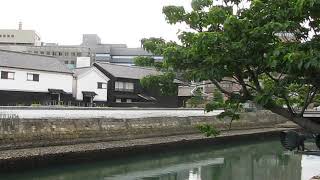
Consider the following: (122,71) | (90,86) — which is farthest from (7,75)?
(122,71)

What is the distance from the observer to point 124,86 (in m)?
39.6

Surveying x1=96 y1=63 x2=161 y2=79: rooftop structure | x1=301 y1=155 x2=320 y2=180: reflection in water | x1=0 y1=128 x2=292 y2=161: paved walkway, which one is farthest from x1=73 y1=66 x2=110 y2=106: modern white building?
x1=301 y1=155 x2=320 y2=180: reflection in water

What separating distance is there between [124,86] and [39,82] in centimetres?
912

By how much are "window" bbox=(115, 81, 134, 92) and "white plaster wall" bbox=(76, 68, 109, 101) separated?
1.37 m

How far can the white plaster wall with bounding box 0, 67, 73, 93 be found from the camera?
30908 millimetres

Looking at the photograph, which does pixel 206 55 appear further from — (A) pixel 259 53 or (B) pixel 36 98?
(B) pixel 36 98

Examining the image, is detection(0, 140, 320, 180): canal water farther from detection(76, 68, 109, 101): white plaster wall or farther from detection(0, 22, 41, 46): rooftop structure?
detection(0, 22, 41, 46): rooftop structure

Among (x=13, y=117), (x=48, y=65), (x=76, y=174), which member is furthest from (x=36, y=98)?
(x=76, y=174)

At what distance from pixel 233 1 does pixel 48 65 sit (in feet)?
88.9

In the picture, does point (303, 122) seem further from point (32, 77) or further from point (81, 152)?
point (32, 77)

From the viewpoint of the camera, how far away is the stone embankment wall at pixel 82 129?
19.0 metres

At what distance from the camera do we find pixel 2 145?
18047 millimetres

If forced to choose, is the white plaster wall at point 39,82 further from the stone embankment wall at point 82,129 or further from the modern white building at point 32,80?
the stone embankment wall at point 82,129

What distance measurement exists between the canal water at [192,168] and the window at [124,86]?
52.0ft
